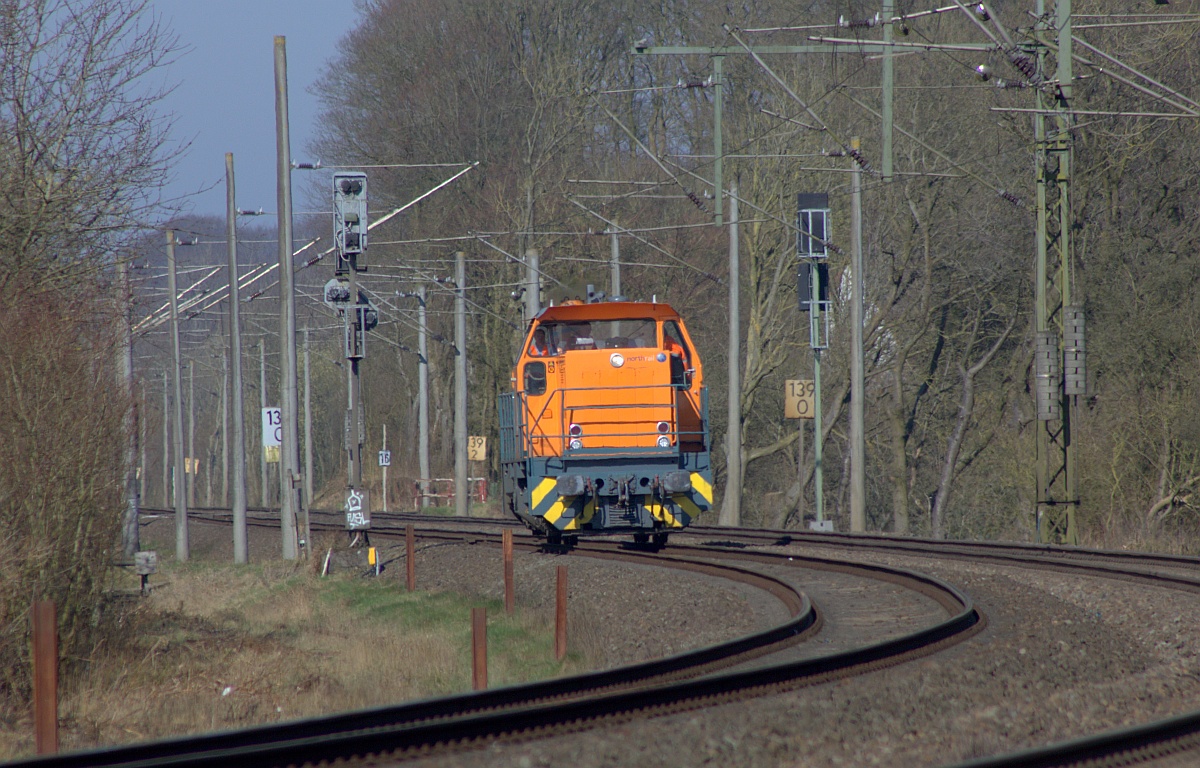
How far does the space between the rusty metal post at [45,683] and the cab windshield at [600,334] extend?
10227mm

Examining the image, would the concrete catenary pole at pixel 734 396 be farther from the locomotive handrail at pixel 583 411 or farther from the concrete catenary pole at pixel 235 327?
→ the locomotive handrail at pixel 583 411

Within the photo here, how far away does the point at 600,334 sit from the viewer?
60.5 ft

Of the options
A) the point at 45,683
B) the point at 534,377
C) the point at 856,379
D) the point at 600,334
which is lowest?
the point at 45,683

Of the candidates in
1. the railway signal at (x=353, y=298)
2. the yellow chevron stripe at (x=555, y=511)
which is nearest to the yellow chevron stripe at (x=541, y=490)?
the yellow chevron stripe at (x=555, y=511)

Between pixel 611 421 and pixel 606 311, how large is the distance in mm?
1630

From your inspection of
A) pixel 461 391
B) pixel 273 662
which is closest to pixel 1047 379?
pixel 273 662

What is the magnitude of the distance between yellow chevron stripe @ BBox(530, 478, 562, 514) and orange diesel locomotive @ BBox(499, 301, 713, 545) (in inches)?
0.5

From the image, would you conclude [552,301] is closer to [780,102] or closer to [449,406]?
[780,102]

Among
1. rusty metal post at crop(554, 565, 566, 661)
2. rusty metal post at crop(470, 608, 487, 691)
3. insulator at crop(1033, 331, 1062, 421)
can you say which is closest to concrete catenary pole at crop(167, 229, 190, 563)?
rusty metal post at crop(554, 565, 566, 661)

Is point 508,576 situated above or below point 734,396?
below

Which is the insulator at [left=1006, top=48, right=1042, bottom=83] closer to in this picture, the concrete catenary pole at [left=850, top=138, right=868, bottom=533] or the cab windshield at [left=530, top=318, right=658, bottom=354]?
the concrete catenary pole at [left=850, top=138, right=868, bottom=533]

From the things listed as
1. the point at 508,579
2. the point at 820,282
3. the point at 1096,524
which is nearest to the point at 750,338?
the point at 820,282

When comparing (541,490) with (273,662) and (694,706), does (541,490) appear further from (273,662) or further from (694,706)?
(694,706)

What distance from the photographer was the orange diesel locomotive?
17.7 meters
